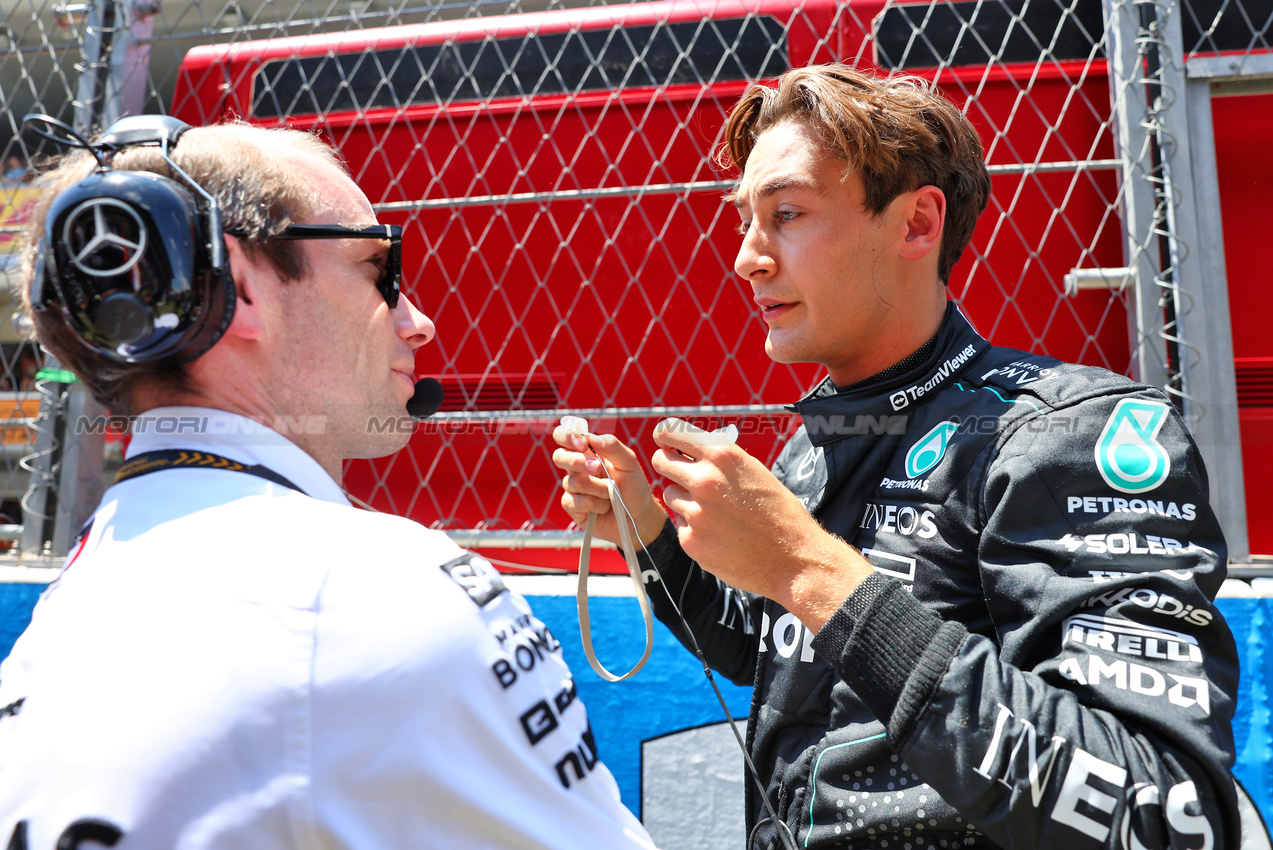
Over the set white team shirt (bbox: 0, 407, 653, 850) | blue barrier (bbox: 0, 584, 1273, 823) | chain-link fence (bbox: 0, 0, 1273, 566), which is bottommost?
blue barrier (bbox: 0, 584, 1273, 823)

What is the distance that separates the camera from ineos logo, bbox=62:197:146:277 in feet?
3.12

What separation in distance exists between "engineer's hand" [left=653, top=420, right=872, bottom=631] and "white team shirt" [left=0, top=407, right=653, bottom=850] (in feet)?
1.31

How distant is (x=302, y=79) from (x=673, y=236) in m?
1.47

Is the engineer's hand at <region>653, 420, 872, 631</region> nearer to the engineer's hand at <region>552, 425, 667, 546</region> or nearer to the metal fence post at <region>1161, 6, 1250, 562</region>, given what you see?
the engineer's hand at <region>552, 425, 667, 546</region>

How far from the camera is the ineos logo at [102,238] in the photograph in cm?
95

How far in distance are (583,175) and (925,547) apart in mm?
2054

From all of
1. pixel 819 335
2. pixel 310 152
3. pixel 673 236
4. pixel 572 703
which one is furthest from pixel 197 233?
pixel 673 236

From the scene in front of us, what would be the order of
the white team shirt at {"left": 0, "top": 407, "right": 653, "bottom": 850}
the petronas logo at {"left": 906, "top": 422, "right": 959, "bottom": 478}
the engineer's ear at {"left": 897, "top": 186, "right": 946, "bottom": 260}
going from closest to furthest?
the white team shirt at {"left": 0, "top": 407, "right": 653, "bottom": 850} → the petronas logo at {"left": 906, "top": 422, "right": 959, "bottom": 478} → the engineer's ear at {"left": 897, "top": 186, "right": 946, "bottom": 260}

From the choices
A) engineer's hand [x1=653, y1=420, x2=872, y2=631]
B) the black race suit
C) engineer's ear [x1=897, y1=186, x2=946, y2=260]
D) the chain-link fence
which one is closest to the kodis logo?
the black race suit

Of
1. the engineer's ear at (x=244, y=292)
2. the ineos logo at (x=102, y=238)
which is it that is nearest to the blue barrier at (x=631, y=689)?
the engineer's ear at (x=244, y=292)

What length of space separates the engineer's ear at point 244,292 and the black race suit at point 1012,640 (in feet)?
2.61

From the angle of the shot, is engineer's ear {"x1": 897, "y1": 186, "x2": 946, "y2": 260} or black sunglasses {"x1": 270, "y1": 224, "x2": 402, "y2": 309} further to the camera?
engineer's ear {"x1": 897, "y1": 186, "x2": 946, "y2": 260}

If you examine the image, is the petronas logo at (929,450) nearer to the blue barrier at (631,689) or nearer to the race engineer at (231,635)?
the race engineer at (231,635)

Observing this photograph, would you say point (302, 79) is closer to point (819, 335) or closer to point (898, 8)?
point (898, 8)
